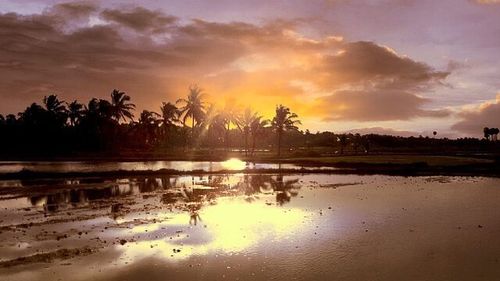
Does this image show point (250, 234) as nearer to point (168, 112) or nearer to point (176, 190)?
point (176, 190)

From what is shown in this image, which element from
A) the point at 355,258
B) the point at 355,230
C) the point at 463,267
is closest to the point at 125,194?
the point at 355,230

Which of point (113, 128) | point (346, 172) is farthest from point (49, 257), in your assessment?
point (113, 128)

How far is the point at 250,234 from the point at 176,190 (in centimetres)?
2095

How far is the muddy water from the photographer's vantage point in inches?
661

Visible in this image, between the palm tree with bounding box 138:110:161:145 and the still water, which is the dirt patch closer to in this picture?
the still water

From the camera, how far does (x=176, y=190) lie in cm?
4253

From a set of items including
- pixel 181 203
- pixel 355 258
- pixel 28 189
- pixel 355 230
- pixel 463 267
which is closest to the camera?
pixel 463 267

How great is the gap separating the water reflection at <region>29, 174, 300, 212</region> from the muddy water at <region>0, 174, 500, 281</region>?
0.27m

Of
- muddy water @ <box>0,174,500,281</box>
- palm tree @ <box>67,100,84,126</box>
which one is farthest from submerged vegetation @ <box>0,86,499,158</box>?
muddy water @ <box>0,174,500,281</box>

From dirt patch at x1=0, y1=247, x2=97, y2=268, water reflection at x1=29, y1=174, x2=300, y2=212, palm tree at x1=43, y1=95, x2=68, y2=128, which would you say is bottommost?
dirt patch at x1=0, y1=247, x2=97, y2=268

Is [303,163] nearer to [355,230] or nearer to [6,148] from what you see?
[355,230]

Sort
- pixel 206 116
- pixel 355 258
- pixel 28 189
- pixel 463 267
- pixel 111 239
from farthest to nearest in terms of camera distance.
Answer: pixel 206 116, pixel 28 189, pixel 111 239, pixel 355 258, pixel 463 267

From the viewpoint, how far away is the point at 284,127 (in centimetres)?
11019

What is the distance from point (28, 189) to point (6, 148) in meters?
71.9
